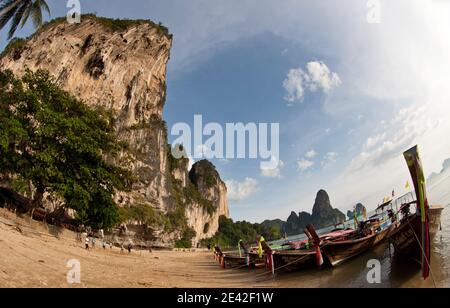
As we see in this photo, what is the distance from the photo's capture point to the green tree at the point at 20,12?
1296cm

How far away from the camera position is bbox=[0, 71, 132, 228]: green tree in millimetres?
17203

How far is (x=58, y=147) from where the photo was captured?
60.7 feet

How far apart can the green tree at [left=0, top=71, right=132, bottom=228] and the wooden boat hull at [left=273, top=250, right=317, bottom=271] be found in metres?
13.5

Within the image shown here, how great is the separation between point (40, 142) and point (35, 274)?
46.7 feet

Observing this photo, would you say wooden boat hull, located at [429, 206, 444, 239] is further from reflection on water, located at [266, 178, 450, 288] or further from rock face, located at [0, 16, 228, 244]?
rock face, located at [0, 16, 228, 244]

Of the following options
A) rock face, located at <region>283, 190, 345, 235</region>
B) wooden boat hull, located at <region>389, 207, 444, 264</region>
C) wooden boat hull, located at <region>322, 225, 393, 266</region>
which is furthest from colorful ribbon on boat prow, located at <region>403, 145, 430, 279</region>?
rock face, located at <region>283, 190, 345, 235</region>

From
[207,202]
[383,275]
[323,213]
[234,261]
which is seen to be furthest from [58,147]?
[323,213]

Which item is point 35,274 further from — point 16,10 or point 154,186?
point 154,186

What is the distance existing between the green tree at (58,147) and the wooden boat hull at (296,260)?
1354 centimetres

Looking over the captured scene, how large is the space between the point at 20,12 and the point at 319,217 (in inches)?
7145

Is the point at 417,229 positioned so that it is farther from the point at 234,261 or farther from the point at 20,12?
the point at 20,12

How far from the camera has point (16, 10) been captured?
541 inches

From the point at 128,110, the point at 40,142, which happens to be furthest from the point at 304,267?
the point at 128,110

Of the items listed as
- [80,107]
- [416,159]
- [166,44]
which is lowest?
[416,159]
